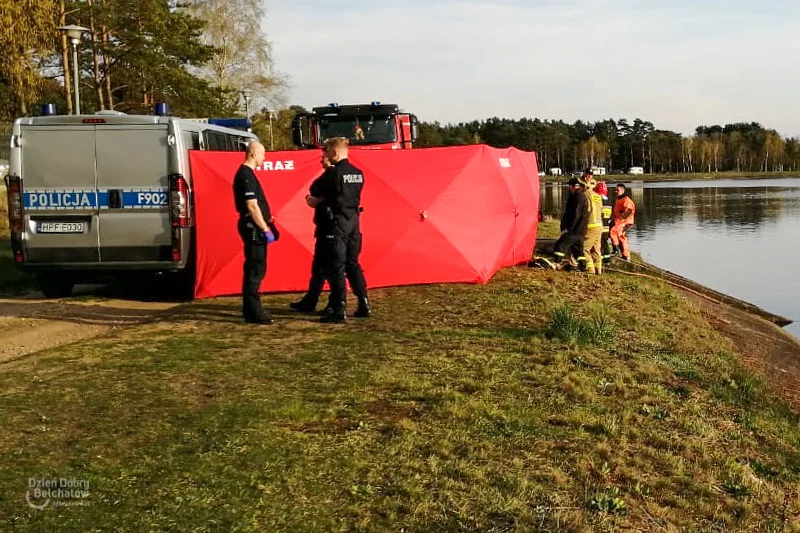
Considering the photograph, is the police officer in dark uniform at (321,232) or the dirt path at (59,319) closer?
the dirt path at (59,319)

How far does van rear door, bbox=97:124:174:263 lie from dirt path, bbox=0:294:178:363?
706 mm

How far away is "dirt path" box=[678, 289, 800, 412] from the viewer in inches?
332

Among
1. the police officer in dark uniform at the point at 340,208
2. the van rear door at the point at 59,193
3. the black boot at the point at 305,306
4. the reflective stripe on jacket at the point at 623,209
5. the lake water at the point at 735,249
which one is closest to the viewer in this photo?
the police officer in dark uniform at the point at 340,208

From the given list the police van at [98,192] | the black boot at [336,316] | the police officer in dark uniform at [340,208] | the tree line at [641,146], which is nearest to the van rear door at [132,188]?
the police van at [98,192]

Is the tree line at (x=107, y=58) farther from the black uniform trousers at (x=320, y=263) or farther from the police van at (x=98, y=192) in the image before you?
the black uniform trousers at (x=320, y=263)

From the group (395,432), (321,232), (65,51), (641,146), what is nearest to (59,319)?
(321,232)

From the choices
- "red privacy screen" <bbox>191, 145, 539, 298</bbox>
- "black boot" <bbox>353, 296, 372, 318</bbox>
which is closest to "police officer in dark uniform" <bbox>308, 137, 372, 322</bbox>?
"black boot" <bbox>353, 296, 372, 318</bbox>

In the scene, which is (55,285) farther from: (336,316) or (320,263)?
(336,316)

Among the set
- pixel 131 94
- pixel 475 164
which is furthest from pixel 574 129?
pixel 475 164

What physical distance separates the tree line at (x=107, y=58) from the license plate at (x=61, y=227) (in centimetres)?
1459

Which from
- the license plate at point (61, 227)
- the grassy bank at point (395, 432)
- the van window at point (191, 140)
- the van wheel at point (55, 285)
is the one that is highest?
the van window at point (191, 140)

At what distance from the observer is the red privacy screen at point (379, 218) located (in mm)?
9008

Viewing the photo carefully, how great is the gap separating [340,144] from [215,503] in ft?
15.1

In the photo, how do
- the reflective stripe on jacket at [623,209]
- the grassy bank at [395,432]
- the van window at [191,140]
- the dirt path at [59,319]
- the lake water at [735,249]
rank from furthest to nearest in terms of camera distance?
the lake water at [735,249]
the reflective stripe on jacket at [623,209]
the van window at [191,140]
the dirt path at [59,319]
the grassy bank at [395,432]
